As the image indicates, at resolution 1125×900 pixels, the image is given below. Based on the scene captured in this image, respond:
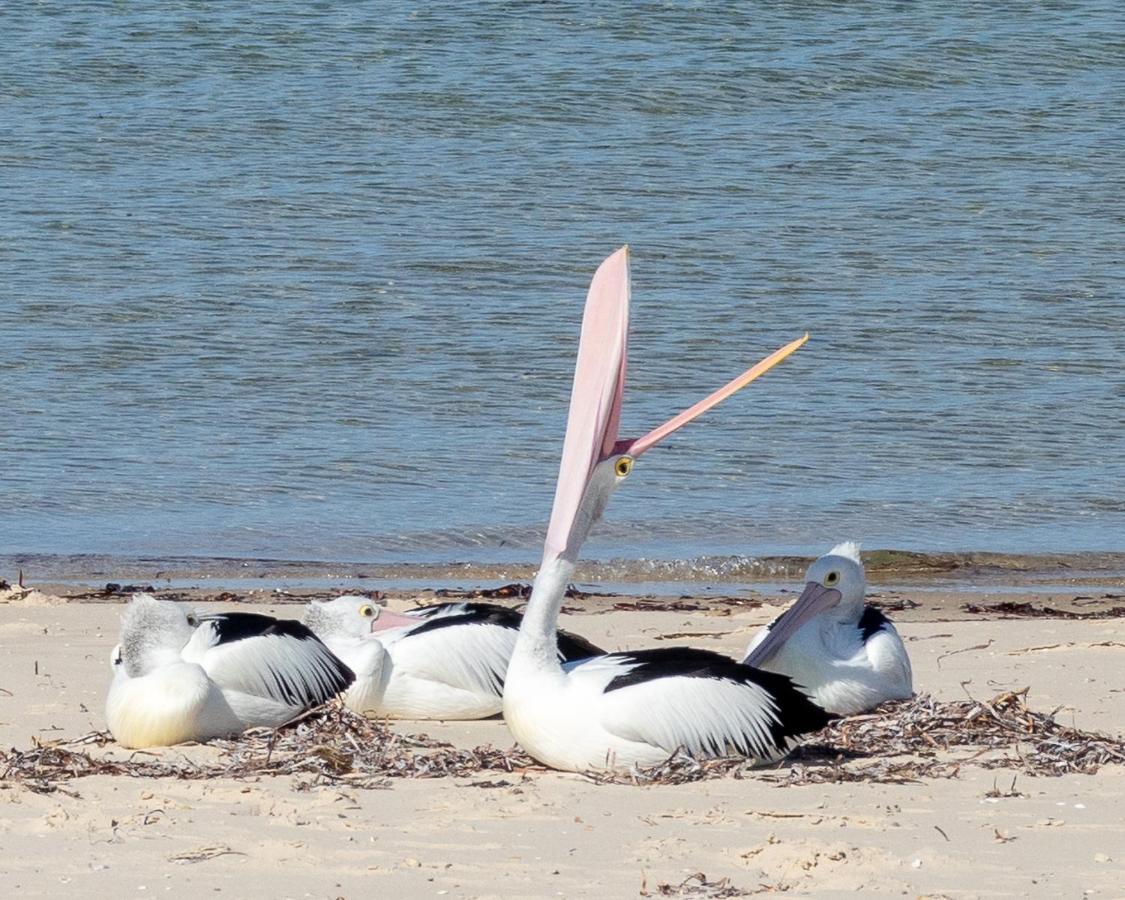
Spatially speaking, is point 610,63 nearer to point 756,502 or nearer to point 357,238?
point 357,238

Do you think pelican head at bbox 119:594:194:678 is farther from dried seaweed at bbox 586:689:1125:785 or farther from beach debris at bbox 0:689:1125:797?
dried seaweed at bbox 586:689:1125:785

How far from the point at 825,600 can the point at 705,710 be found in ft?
3.55

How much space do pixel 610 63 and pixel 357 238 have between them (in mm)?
5510

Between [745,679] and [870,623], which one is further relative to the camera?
[870,623]

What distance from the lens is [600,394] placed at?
4461mm

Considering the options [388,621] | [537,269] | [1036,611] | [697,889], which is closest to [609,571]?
[1036,611]

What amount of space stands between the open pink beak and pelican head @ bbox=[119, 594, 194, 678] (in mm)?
1135

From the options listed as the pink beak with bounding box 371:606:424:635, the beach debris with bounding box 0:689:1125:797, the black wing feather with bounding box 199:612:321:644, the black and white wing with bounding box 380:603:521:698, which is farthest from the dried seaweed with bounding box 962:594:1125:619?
the black wing feather with bounding box 199:612:321:644

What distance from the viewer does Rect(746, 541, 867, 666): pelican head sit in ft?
17.5

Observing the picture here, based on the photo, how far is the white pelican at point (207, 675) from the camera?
4.88 meters

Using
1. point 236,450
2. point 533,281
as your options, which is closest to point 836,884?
point 236,450

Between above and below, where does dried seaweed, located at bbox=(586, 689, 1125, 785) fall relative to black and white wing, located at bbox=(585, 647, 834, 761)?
below

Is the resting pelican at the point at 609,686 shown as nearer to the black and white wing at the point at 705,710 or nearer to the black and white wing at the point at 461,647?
the black and white wing at the point at 705,710

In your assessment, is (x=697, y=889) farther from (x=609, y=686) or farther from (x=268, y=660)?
(x=268, y=660)
